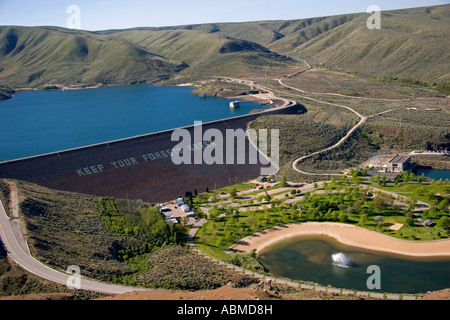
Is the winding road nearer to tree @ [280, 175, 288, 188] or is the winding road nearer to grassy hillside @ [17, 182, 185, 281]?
grassy hillside @ [17, 182, 185, 281]

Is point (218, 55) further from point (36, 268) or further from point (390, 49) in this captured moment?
point (36, 268)

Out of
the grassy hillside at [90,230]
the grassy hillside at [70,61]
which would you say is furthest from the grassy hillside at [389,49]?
the grassy hillside at [90,230]

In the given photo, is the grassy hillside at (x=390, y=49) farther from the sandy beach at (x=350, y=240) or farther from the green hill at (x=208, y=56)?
the sandy beach at (x=350, y=240)

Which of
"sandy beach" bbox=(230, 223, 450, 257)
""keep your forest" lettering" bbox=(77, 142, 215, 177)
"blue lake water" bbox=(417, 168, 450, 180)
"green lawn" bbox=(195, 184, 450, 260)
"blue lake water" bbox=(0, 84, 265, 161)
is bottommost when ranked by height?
"sandy beach" bbox=(230, 223, 450, 257)

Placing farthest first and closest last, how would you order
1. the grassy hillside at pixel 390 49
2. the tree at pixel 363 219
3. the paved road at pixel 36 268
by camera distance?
the grassy hillside at pixel 390 49, the tree at pixel 363 219, the paved road at pixel 36 268

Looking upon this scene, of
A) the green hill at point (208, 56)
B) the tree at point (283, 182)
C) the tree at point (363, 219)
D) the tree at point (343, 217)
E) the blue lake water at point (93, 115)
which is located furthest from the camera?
the green hill at point (208, 56)

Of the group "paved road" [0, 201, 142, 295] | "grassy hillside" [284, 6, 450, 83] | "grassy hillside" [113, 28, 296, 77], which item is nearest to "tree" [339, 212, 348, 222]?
"paved road" [0, 201, 142, 295]

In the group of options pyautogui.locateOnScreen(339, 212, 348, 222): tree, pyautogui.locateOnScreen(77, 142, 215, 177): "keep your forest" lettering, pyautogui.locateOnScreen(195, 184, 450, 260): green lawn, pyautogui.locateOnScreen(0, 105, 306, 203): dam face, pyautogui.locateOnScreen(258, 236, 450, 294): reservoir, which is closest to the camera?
pyautogui.locateOnScreen(258, 236, 450, 294): reservoir
